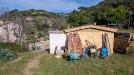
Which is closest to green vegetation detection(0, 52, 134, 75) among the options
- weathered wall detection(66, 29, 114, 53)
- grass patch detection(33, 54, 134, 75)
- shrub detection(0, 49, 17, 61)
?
grass patch detection(33, 54, 134, 75)

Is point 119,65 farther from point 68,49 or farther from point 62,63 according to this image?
point 68,49

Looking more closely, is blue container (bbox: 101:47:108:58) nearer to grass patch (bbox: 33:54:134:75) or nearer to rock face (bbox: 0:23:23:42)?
grass patch (bbox: 33:54:134:75)

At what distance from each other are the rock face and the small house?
65.9 ft

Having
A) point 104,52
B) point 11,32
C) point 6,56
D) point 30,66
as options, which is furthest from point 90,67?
point 11,32

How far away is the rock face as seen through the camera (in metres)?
40.7

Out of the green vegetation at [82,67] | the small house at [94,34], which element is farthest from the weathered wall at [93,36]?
the green vegetation at [82,67]

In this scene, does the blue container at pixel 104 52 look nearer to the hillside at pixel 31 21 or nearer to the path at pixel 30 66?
the path at pixel 30 66

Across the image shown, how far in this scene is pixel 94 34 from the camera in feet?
76.6

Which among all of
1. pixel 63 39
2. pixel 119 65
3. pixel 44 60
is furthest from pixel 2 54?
pixel 119 65

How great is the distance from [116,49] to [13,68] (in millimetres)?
10452

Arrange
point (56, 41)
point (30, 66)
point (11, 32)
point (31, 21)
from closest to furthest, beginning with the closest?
point (30, 66) → point (56, 41) → point (11, 32) → point (31, 21)

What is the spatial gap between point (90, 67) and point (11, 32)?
27.6 meters

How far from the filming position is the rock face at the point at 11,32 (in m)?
40.7

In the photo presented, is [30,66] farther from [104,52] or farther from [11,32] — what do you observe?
[11,32]
